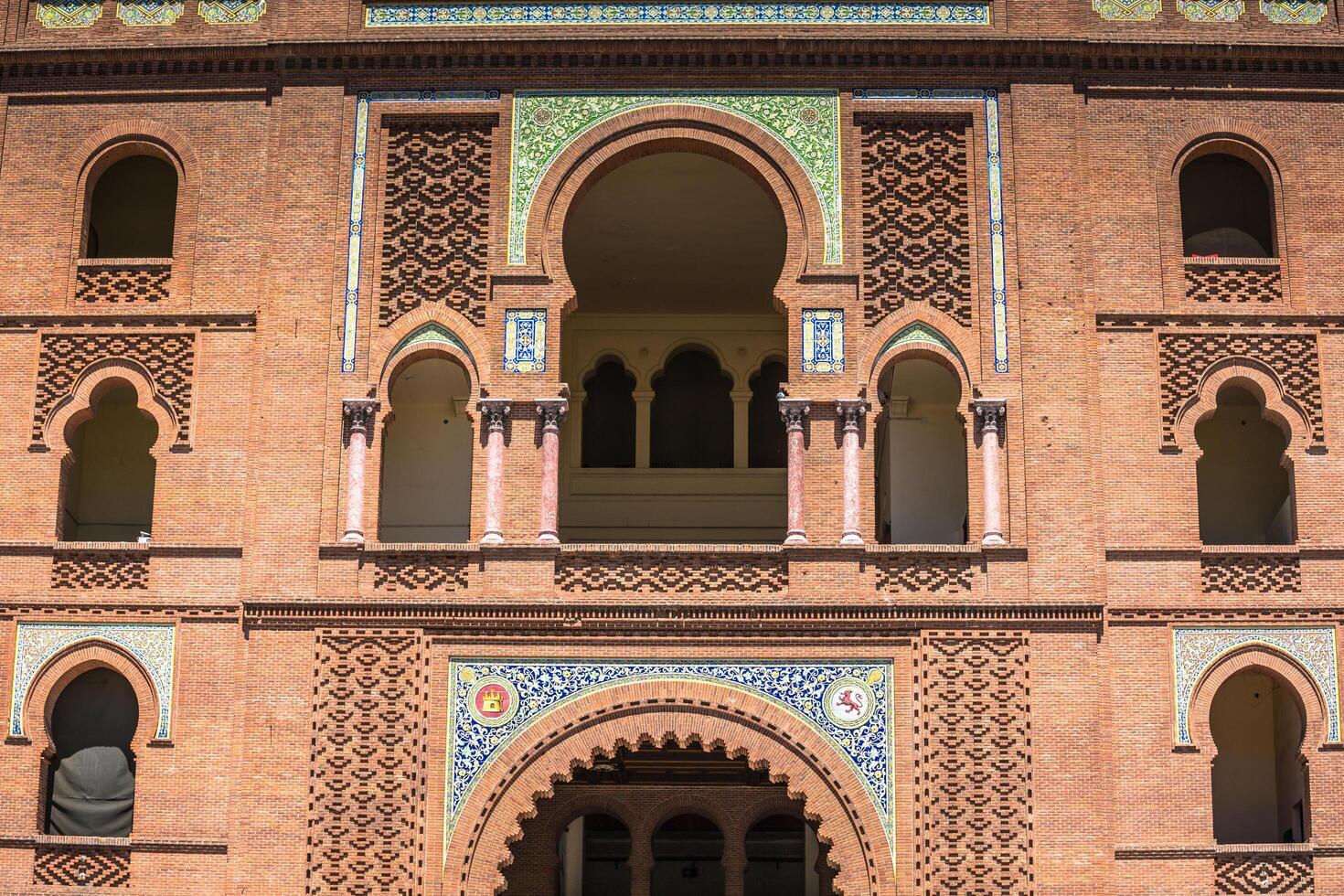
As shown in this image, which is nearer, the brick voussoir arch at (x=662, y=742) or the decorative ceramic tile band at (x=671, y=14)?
the brick voussoir arch at (x=662, y=742)

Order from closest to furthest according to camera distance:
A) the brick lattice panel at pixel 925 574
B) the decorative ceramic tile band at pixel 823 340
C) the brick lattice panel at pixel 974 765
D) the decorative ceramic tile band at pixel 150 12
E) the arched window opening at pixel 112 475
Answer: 1. the brick lattice panel at pixel 974 765
2. the brick lattice panel at pixel 925 574
3. the decorative ceramic tile band at pixel 823 340
4. the decorative ceramic tile band at pixel 150 12
5. the arched window opening at pixel 112 475

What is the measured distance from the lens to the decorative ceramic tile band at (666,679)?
86.1 ft

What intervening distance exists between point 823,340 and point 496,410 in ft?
11.9

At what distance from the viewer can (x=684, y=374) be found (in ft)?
111

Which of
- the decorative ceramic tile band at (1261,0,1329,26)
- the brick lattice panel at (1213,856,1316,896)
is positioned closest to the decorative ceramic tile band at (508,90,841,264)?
the decorative ceramic tile band at (1261,0,1329,26)

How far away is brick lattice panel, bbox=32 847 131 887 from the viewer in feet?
86.2

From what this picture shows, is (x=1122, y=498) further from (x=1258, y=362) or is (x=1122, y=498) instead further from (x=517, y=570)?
(x=517, y=570)

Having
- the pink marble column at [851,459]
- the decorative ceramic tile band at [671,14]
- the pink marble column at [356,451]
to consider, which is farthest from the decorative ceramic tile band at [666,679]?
the decorative ceramic tile band at [671,14]

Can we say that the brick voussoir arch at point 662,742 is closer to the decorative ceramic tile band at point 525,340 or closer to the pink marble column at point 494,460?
the pink marble column at point 494,460

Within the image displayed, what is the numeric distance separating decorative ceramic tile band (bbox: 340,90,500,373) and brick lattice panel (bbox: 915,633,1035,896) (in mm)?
7031

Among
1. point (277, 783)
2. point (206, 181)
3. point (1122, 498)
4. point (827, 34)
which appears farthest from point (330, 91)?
point (1122, 498)

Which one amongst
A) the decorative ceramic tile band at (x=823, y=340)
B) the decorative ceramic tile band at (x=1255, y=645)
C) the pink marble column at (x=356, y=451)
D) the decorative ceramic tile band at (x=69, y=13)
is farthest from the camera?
the decorative ceramic tile band at (x=69, y=13)

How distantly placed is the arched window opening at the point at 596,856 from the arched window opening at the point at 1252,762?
23.4ft

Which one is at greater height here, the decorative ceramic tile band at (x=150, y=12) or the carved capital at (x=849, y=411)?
the decorative ceramic tile band at (x=150, y=12)
